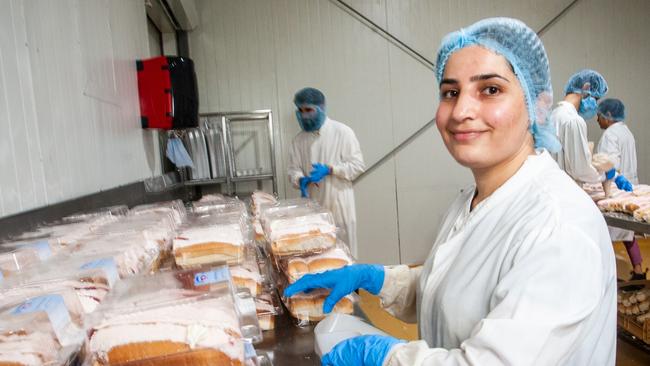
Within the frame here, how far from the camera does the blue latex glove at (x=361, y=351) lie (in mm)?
706

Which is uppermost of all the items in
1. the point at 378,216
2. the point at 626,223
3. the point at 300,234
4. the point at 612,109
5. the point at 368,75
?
the point at 368,75

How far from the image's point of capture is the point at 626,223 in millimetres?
2254

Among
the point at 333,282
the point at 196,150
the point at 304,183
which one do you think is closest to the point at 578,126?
the point at 304,183

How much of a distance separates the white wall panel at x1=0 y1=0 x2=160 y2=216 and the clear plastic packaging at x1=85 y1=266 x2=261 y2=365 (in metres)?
0.61

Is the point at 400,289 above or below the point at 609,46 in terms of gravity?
below

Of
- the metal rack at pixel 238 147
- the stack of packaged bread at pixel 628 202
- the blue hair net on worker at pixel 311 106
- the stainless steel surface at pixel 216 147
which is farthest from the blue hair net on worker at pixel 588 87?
the stainless steel surface at pixel 216 147

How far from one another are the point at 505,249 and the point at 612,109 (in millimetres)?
4090

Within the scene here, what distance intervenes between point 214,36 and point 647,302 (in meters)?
3.89

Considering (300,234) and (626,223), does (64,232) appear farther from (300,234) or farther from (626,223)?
(626,223)

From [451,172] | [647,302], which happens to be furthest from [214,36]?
[647,302]

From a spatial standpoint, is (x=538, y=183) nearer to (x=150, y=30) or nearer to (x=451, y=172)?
(x=150, y=30)

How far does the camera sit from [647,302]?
2400 millimetres

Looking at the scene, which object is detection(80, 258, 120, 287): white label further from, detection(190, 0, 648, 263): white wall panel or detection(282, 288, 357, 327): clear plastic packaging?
detection(190, 0, 648, 263): white wall panel

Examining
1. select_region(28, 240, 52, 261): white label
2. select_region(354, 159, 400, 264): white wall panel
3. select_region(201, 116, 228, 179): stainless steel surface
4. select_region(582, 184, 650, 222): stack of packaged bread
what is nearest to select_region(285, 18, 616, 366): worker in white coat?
select_region(28, 240, 52, 261): white label
